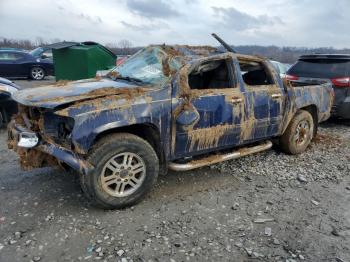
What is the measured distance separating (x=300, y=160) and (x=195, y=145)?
226 cm

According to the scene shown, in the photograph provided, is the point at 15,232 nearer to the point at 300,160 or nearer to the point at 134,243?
the point at 134,243

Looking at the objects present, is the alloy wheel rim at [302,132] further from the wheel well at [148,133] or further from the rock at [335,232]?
the wheel well at [148,133]

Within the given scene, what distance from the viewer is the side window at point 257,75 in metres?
5.37

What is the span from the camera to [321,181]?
504cm

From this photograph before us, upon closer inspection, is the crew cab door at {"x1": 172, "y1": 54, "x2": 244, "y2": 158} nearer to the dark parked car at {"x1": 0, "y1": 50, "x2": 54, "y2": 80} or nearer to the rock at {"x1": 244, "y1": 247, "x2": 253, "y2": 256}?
the rock at {"x1": 244, "y1": 247, "x2": 253, "y2": 256}

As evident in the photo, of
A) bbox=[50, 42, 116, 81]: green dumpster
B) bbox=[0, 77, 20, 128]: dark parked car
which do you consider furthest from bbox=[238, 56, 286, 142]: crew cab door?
bbox=[50, 42, 116, 81]: green dumpster

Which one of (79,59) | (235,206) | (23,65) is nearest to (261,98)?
(235,206)

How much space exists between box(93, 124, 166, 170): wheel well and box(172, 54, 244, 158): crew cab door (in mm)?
171

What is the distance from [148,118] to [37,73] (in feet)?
50.1

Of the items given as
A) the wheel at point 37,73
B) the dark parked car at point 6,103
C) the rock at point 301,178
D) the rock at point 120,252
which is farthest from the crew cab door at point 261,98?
the wheel at point 37,73

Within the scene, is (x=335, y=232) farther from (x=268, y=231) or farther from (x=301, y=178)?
(x=301, y=178)

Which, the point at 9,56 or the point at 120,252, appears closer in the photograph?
the point at 120,252

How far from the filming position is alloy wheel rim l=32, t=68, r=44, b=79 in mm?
17473

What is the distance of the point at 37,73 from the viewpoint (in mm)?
17609
